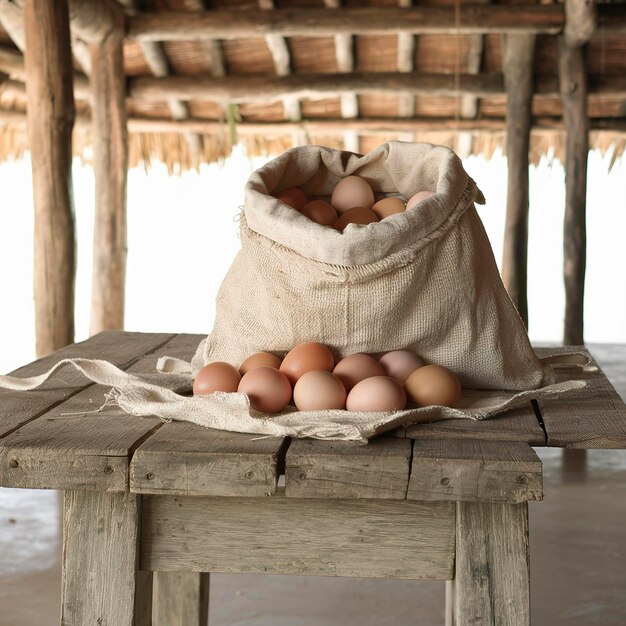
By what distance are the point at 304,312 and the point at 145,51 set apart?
4.91 m

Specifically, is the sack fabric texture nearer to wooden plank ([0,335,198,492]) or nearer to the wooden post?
wooden plank ([0,335,198,492])

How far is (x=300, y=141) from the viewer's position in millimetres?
7227

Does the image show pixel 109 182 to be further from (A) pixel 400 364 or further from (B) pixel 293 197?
(A) pixel 400 364

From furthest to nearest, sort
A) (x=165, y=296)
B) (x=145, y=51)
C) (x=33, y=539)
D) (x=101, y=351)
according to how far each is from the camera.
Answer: (x=165, y=296), (x=145, y=51), (x=33, y=539), (x=101, y=351)

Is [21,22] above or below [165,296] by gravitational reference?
above

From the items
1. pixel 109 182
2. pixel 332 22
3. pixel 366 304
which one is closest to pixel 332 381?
pixel 366 304

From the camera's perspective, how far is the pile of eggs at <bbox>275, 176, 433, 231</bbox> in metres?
1.62

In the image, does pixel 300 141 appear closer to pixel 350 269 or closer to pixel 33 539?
pixel 33 539

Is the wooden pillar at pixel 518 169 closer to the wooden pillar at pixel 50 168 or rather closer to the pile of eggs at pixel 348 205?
the wooden pillar at pixel 50 168

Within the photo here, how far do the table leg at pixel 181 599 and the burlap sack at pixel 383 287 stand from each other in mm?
669

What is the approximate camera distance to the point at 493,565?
123cm

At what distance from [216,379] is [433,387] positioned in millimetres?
340

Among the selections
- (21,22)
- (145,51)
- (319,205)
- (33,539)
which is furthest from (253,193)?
(145,51)

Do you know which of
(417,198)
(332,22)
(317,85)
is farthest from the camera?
(317,85)
